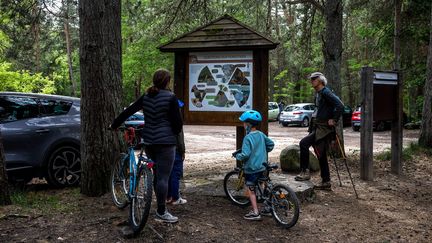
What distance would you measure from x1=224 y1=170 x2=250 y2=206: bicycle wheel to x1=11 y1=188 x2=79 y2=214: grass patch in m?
2.10

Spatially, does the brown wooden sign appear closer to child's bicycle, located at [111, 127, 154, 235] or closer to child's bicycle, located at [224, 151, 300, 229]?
child's bicycle, located at [224, 151, 300, 229]

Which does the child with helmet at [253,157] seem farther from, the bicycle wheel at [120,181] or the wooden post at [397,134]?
the wooden post at [397,134]

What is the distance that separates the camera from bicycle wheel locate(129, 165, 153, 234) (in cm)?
462

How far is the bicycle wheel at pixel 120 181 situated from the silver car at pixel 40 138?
6.75ft

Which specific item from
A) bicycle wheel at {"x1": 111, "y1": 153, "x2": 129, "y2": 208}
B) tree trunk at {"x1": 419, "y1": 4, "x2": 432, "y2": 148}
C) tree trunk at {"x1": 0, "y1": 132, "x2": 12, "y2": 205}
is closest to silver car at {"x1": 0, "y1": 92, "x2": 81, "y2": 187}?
tree trunk at {"x1": 0, "y1": 132, "x2": 12, "y2": 205}

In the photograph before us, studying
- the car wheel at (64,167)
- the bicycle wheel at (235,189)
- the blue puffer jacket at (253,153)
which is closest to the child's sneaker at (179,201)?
the bicycle wheel at (235,189)

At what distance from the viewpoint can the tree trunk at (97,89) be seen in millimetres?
6316

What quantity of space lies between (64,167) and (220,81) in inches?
122

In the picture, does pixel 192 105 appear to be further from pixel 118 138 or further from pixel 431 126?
pixel 431 126

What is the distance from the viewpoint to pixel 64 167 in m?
7.75

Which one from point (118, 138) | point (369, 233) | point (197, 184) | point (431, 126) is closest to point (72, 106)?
point (118, 138)

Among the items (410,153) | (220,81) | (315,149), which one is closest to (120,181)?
(220,81)

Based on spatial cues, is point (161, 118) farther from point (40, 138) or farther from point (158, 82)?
point (40, 138)

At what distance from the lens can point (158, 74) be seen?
16.7 feet
